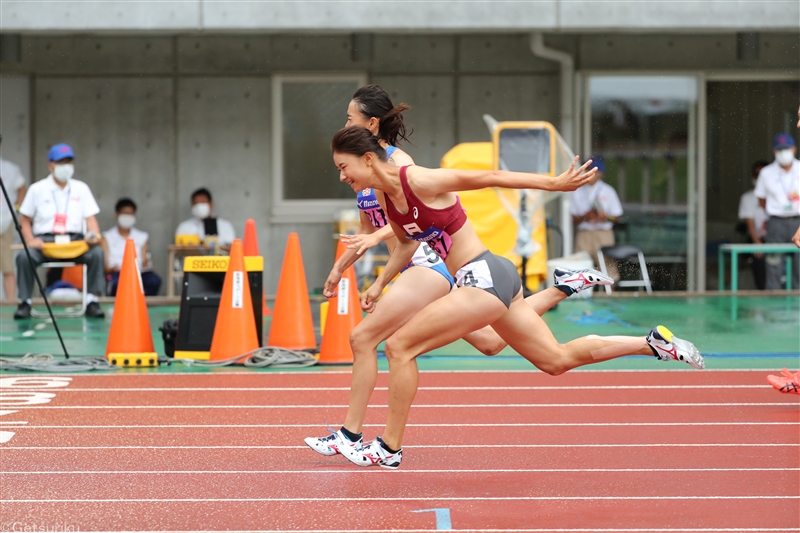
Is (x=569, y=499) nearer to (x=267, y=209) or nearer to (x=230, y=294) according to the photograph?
(x=230, y=294)

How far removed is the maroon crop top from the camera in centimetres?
546

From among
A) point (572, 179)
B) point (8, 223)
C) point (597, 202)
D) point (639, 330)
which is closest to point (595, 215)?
point (597, 202)

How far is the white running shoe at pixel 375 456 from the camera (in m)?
5.70

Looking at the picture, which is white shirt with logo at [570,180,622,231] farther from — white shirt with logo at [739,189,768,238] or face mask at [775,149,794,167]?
face mask at [775,149,794,167]

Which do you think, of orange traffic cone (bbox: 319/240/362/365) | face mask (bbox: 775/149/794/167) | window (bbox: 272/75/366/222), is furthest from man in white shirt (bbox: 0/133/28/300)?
face mask (bbox: 775/149/794/167)

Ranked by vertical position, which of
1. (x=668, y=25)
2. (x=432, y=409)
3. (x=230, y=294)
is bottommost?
(x=432, y=409)

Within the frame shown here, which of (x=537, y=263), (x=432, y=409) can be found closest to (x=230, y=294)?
(x=432, y=409)

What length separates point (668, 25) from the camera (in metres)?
15.4

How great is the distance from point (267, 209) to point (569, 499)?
41.7ft

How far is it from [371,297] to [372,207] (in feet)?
1.70

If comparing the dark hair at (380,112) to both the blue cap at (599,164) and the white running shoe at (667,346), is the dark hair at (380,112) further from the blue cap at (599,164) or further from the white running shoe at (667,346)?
the blue cap at (599,164)

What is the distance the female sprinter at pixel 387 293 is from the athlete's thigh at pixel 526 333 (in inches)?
8.2

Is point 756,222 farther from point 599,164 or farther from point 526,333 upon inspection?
point 526,333

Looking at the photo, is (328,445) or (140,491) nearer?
(140,491)
